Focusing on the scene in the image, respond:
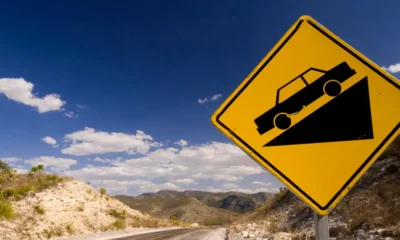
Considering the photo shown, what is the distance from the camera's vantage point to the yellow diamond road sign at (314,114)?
1904mm

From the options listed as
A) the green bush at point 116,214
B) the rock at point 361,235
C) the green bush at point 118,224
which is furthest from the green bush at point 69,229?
the rock at point 361,235

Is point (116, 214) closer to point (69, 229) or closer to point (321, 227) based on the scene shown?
point (69, 229)

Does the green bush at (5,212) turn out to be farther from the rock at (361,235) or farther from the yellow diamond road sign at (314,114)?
the yellow diamond road sign at (314,114)

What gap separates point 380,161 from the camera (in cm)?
1608

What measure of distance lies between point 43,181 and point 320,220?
1235 inches

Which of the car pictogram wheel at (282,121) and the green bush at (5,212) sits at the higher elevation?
the car pictogram wheel at (282,121)

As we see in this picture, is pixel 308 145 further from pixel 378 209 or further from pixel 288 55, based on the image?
pixel 378 209

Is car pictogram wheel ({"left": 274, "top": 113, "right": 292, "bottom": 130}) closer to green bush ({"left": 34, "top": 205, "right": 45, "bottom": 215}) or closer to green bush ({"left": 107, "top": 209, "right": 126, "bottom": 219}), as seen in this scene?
green bush ({"left": 34, "top": 205, "right": 45, "bottom": 215})

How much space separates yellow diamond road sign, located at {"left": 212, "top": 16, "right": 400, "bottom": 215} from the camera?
1.90 m

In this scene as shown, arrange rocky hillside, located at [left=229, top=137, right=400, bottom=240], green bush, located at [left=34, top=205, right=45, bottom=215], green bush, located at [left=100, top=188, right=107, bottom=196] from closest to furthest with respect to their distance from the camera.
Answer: rocky hillside, located at [left=229, top=137, right=400, bottom=240], green bush, located at [left=34, top=205, right=45, bottom=215], green bush, located at [left=100, top=188, right=107, bottom=196]

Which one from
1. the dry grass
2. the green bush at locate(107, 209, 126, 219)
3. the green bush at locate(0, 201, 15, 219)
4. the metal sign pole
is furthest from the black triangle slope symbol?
the green bush at locate(107, 209, 126, 219)

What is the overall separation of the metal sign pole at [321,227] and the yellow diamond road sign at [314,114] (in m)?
0.06

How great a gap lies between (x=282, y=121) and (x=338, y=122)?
0.36m

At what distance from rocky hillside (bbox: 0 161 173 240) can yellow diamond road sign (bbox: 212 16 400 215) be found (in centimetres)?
1801
